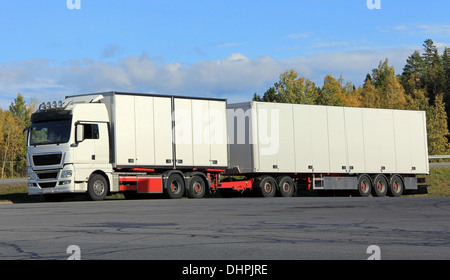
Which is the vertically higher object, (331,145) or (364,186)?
(331,145)

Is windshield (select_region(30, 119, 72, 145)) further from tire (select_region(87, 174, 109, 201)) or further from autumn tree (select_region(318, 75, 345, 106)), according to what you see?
autumn tree (select_region(318, 75, 345, 106))

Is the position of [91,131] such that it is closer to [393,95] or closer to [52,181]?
[52,181]

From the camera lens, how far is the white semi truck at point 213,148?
26.2 meters

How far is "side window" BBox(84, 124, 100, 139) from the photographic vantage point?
26125 mm

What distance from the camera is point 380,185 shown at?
3447 centimetres

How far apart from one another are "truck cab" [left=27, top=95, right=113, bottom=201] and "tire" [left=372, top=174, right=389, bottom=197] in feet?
44.8

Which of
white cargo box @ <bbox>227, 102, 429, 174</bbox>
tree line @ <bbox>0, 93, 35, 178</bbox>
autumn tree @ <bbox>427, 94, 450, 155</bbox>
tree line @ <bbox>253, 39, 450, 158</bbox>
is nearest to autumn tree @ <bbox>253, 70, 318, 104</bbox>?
tree line @ <bbox>253, 39, 450, 158</bbox>

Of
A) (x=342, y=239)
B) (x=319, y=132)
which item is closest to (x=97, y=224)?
(x=342, y=239)

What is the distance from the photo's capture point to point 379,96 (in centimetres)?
10806

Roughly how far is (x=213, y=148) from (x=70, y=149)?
20.9 ft

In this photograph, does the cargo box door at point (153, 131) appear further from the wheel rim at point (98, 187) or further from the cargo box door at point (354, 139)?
the cargo box door at point (354, 139)

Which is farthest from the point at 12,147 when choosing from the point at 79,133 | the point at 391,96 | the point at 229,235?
the point at 229,235
